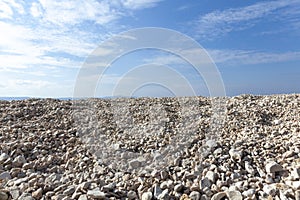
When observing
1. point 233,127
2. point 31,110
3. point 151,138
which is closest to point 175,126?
point 151,138

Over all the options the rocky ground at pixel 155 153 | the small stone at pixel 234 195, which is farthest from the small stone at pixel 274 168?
the small stone at pixel 234 195

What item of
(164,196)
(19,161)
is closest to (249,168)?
(164,196)

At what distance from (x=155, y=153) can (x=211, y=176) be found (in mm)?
1444

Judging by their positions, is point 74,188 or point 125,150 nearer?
point 74,188

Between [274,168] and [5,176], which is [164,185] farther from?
[5,176]

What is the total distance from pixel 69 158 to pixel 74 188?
5.10 feet

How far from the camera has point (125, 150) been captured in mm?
5797

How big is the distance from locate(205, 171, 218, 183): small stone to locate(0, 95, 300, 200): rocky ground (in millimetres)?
17

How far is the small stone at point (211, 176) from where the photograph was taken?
418 centimetres

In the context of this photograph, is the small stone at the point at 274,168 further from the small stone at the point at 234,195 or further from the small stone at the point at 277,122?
the small stone at the point at 277,122

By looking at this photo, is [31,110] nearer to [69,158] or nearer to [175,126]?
[69,158]

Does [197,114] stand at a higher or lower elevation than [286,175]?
higher

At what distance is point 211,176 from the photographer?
423cm

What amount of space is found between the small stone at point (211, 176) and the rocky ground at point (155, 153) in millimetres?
17
